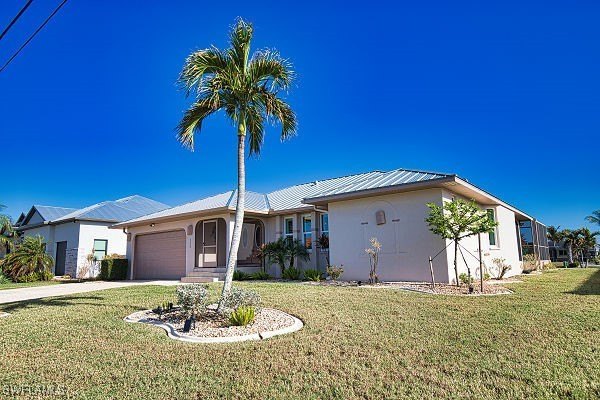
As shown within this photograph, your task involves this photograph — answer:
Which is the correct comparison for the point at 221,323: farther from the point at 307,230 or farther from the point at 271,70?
the point at 307,230

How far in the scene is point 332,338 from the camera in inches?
223

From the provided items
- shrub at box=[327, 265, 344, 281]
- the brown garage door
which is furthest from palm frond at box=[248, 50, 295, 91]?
the brown garage door

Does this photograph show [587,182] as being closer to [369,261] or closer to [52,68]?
[369,261]

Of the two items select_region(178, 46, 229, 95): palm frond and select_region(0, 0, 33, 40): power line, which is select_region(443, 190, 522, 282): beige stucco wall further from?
select_region(0, 0, 33, 40): power line

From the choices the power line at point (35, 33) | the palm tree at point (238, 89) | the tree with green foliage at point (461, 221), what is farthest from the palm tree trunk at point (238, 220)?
the tree with green foliage at point (461, 221)

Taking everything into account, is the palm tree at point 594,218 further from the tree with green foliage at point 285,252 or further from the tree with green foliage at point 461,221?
the tree with green foliage at point 285,252

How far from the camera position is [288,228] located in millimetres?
17656

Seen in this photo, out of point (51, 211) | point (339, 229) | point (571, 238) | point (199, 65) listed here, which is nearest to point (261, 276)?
point (339, 229)

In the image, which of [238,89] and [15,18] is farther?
[238,89]

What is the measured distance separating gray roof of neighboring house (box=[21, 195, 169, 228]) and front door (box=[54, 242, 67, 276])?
5.78 ft

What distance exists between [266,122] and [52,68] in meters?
8.81

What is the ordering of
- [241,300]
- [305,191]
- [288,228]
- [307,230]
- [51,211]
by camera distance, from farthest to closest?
[51,211] → [305,191] → [288,228] → [307,230] → [241,300]

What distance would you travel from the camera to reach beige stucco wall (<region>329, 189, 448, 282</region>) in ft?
40.9

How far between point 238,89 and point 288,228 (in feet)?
35.3
